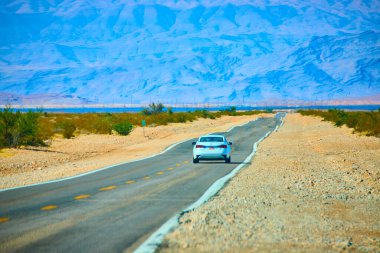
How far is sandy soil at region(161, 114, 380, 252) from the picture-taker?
872 cm

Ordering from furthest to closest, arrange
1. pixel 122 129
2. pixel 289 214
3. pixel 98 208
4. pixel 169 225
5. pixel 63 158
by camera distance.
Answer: pixel 122 129
pixel 63 158
pixel 98 208
pixel 289 214
pixel 169 225

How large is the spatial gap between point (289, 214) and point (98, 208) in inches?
145

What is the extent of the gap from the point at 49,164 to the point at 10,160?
6.24ft

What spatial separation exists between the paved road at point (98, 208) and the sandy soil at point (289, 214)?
735 mm

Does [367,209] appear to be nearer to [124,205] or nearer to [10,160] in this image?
[124,205]

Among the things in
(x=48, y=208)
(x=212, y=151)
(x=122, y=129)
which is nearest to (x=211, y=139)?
(x=212, y=151)

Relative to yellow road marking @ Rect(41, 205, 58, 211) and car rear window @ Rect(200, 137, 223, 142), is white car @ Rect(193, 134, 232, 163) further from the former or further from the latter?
yellow road marking @ Rect(41, 205, 58, 211)

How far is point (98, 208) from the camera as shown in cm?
1214

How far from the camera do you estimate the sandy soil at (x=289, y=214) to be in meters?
8.72

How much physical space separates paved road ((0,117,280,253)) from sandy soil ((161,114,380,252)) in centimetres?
73

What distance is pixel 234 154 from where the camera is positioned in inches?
1159

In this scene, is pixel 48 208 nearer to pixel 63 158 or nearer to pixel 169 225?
pixel 169 225

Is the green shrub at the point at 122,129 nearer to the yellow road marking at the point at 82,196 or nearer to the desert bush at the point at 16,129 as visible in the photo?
the desert bush at the point at 16,129

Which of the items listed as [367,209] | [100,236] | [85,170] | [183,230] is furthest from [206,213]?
[85,170]
